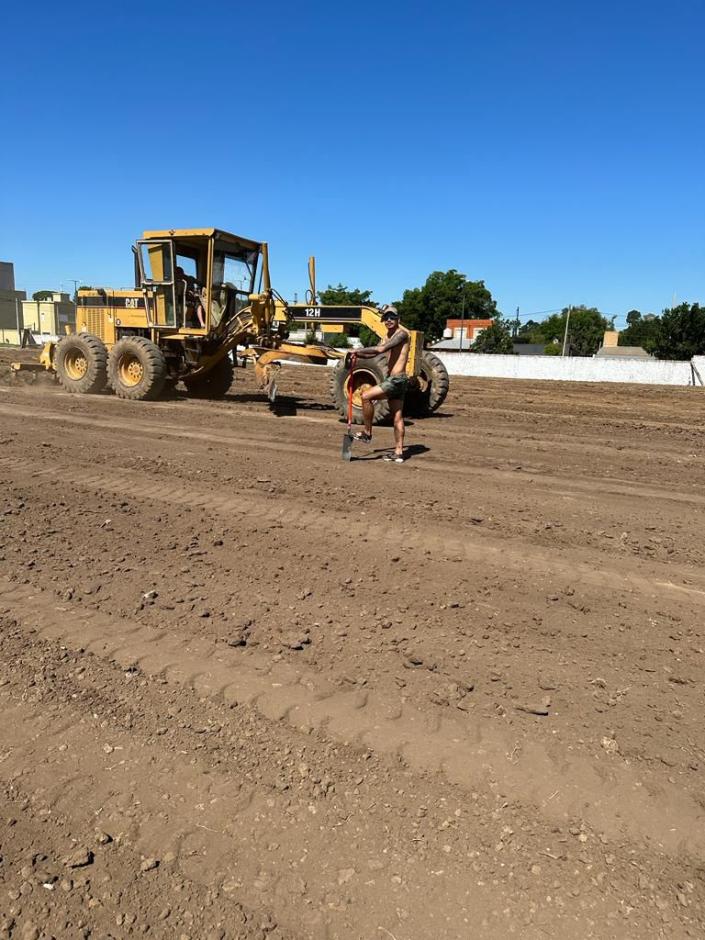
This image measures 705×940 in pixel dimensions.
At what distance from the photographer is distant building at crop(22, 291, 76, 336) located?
4403cm

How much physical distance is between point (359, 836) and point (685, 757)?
1400 mm

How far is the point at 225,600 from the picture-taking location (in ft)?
12.1

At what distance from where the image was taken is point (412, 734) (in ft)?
8.55

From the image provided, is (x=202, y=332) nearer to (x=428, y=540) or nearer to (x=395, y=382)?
(x=395, y=382)

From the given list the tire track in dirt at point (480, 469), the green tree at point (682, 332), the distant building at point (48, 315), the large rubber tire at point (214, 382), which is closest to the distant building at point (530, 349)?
the green tree at point (682, 332)

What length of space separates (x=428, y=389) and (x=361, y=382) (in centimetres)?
169

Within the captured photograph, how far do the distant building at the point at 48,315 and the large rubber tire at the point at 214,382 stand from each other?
32242mm

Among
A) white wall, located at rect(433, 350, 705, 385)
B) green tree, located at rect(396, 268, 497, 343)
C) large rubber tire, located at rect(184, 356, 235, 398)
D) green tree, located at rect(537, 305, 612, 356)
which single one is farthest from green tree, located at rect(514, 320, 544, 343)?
large rubber tire, located at rect(184, 356, 235, 398)

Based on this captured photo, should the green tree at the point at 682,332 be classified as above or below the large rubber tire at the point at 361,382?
above

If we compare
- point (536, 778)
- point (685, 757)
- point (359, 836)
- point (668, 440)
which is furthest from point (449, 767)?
point (668, 440)

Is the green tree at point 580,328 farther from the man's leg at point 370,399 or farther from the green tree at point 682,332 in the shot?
the man's leg at point 370,399

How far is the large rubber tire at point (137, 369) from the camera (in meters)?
12.5

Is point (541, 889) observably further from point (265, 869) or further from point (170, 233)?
point (170, 233)

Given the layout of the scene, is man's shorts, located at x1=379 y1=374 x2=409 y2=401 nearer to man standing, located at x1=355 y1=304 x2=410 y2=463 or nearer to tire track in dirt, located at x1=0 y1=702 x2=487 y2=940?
man standing, located at x1=355 y1=304 x2=410 y2=463
